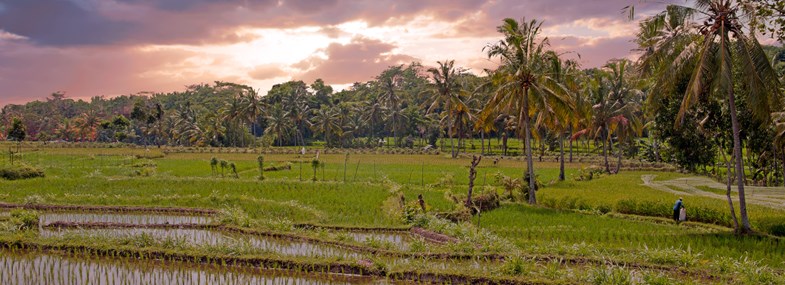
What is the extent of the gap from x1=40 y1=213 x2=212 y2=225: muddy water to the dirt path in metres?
18.3

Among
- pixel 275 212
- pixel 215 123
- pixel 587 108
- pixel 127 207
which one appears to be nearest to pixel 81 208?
pixel 127 207

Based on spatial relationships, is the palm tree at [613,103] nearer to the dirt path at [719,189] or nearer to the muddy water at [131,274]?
the dirt path at [719,189]

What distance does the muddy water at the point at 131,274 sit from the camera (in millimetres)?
10484

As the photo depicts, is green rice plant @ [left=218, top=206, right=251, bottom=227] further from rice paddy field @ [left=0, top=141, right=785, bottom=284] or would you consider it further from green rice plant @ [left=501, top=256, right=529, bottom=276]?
green rice plant @ [left=501, top=256, right=529, bottom=276]

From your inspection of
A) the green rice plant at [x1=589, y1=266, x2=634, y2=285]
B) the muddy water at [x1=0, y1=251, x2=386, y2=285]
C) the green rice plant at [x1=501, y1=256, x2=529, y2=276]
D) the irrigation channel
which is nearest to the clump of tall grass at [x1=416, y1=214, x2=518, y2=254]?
the irrigation channel

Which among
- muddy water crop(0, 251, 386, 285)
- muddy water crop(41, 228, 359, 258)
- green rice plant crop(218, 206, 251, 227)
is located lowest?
muddy water crop(0, 251, 386, 285)

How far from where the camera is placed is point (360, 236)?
1489 cm

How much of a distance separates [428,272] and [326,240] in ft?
12.3

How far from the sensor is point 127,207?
731 inches

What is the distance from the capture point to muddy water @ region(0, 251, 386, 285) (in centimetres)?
1048

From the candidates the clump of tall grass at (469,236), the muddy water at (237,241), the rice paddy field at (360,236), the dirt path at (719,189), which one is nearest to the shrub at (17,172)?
the rice paddy field at (360,236)

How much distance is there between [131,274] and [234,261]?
1948 mm

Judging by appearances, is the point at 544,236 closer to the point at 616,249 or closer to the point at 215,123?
the point at 616,249

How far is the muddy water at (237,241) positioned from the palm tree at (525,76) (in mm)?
11376
